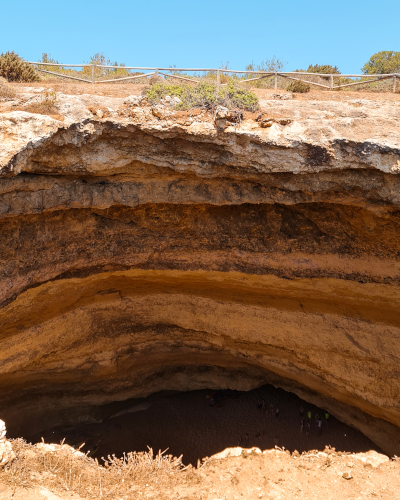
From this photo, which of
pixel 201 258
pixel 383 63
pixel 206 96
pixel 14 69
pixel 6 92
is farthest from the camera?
pixel 383 63

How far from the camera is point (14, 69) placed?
30.3ft

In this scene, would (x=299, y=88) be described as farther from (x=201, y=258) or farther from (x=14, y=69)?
(x=14, y=69)

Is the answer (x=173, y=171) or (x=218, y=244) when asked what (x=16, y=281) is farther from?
(x=218, y=244)

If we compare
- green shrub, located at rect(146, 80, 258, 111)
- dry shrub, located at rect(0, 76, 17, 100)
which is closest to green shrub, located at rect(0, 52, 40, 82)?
dry shrub, located at rect(0, 76, 17, 100)

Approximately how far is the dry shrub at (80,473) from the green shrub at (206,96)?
807cm

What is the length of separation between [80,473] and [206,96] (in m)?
8.82

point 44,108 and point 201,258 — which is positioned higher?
point 44,108

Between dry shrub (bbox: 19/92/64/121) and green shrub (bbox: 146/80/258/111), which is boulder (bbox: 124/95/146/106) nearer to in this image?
green shrub (bbox: 146/80/258/111)

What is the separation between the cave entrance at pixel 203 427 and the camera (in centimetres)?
1084

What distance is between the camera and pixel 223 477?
29.9ft

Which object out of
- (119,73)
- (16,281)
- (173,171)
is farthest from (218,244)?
(119,73)

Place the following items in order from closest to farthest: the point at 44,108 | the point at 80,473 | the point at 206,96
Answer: the point at 44,108 < the point at 206,96 < the point at 80,473

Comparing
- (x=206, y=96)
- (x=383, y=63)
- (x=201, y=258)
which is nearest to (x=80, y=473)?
(x=201, y=258)

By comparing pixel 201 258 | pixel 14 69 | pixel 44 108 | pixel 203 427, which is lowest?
pixel 203 427
